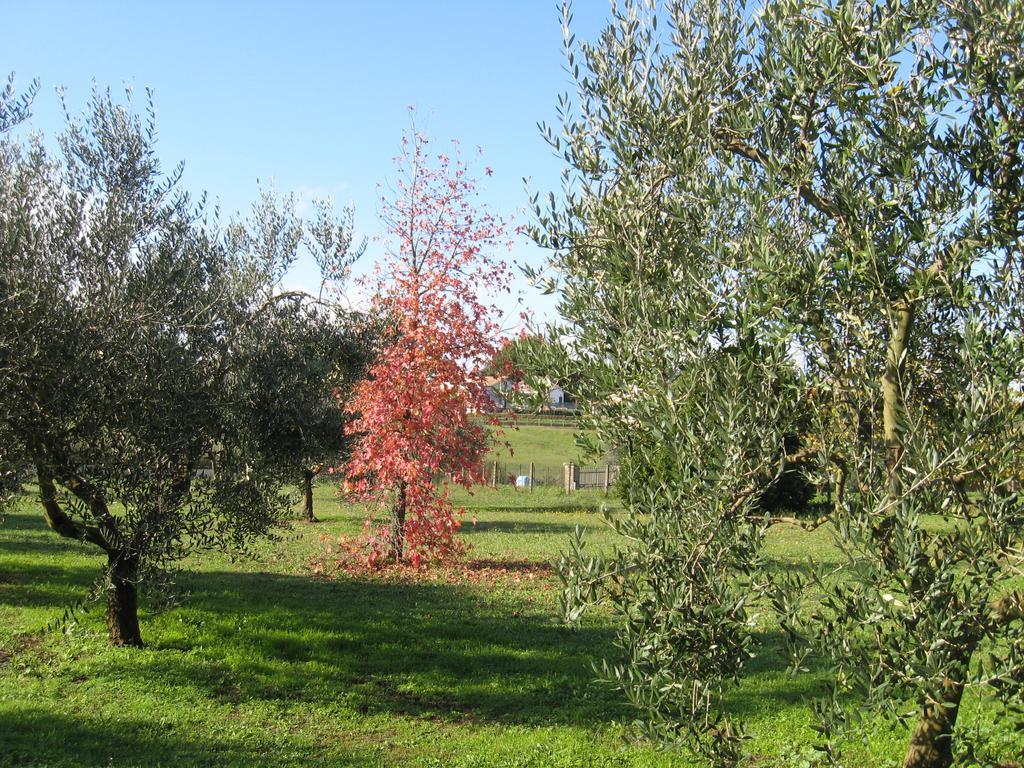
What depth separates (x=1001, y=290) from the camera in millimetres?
4699

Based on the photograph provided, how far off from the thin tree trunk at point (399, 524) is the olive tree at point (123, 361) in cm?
805

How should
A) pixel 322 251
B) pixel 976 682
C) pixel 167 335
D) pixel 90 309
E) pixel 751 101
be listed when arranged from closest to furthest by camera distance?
1. pixel 976 682
2. pixel 751 101
3. pixel 90 309
4. pixel 167 335
5. pixel 322 251

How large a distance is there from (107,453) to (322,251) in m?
5.78

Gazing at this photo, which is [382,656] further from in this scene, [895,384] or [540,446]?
[540,446]

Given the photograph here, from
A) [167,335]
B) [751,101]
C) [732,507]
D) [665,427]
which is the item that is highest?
[751,101]

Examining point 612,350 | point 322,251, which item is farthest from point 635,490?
point 322,251

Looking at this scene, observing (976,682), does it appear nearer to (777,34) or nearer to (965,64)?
(965,64)

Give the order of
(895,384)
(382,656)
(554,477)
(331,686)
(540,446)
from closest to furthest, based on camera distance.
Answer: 1. (895,384)
2. (331,686)
3. (382,656)
4. (554,477)
5. (540,446)

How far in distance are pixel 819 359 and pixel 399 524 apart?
15.7m

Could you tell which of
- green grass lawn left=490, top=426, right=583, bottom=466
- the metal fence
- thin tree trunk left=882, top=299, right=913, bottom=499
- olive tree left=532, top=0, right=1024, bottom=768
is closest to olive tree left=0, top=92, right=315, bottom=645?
olive tree left=532, top=0, right=1024, bottom=768

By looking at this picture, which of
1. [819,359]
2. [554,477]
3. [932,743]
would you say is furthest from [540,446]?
[819,359]

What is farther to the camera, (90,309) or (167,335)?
(167,335)

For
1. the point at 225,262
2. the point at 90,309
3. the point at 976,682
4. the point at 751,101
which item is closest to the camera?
the point at 976,682

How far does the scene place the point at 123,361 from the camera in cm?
946
